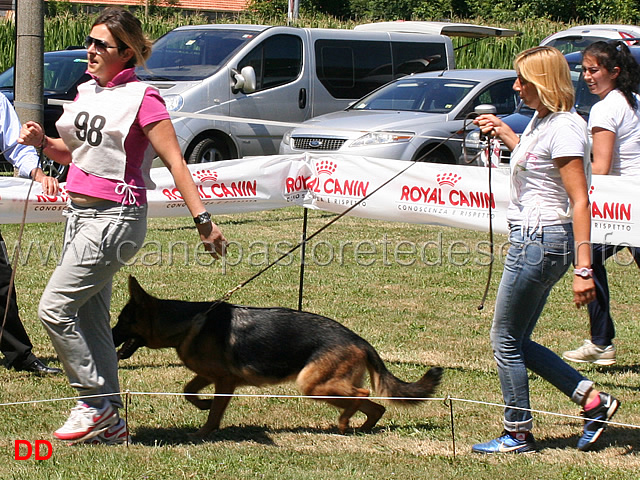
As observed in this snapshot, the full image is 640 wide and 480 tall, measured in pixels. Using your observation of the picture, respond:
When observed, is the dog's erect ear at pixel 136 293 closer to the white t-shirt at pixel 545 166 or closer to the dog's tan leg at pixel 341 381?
the dog's tan leg at pixel 341 381

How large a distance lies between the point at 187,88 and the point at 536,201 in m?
9.06

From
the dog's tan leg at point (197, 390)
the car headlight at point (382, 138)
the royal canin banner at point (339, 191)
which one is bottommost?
the dog's tan leg at point (197, 390)

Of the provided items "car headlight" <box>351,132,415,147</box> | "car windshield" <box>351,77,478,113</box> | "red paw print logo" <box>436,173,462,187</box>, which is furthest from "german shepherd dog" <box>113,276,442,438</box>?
"car windshield" <box>351,77,478,113</box>

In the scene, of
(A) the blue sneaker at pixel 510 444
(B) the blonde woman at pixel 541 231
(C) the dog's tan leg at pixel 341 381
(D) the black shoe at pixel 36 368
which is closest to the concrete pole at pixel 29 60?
(D) the black shoe at pixel 36 368

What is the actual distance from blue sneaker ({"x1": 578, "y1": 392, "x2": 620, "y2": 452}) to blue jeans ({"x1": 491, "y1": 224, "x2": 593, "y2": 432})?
0.08 meters

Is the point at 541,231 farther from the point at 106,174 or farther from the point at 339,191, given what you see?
the point at 339,191

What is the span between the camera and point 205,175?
6012mm

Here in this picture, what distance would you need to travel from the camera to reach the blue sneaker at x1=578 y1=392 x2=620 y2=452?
165 inches

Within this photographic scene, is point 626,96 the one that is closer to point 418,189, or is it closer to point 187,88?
point 418,189

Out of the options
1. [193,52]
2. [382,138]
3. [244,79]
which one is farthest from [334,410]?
[193,52]

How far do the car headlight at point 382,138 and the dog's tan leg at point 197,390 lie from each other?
7083 millimetres

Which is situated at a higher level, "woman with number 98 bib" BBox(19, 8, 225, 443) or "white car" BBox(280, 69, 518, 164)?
"woman with number 98 bib" BBox(19, 8, 225, 443)

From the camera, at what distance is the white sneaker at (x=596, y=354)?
579 centimetres

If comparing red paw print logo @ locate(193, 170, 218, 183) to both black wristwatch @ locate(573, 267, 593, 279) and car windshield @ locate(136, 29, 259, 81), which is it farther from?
car windshield @ locate(136, 29, 259, 81)
